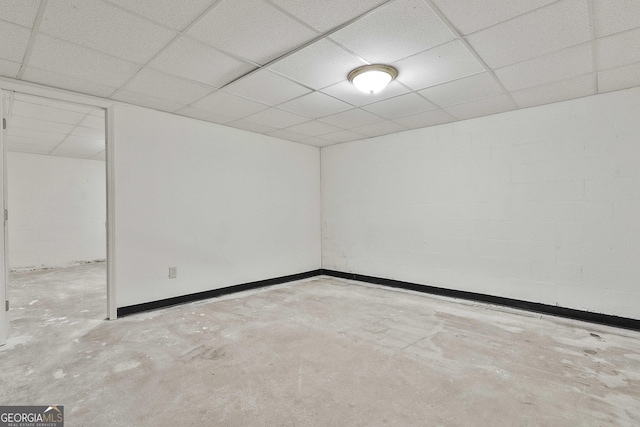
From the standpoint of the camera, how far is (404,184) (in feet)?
16.5

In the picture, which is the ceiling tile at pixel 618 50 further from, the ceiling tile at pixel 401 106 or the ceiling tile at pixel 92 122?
the ceiling tile at pixel 92 122

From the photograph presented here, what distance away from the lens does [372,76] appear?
9.20ft

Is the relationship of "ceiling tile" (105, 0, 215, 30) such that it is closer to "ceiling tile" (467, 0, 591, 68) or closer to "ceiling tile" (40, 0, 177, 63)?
"ceiling tile" (40, 0, 177, 63)

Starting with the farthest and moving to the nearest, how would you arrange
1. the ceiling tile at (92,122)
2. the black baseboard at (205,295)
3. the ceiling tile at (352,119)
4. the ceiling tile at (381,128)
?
the ceiling tile at (381,128) < the ceiling tile at (92,122) < the ceiling tile at (352,119) < the black baseboard at (205,295)

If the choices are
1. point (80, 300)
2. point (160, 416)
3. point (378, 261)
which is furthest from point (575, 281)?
point (80, 300)

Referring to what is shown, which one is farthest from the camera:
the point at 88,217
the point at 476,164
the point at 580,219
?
the point at 88,217

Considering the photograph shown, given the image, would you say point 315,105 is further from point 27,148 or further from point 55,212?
point 55,212

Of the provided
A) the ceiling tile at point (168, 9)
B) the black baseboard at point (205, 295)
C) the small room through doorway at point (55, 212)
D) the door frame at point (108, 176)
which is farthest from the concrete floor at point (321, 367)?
the ceiling tile at point (168, 9)

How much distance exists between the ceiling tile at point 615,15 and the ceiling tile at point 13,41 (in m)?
3.82

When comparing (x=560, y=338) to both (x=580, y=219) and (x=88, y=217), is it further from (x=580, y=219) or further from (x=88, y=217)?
(x=88, y=217)

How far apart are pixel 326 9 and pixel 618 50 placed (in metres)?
2.40

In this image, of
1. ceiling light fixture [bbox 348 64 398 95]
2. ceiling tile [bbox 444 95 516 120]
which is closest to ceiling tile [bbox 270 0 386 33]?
ceiling light fixture [bbox 348 64 398 95]

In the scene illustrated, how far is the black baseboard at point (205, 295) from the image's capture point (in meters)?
3.76

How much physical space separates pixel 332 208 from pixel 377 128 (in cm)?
184
